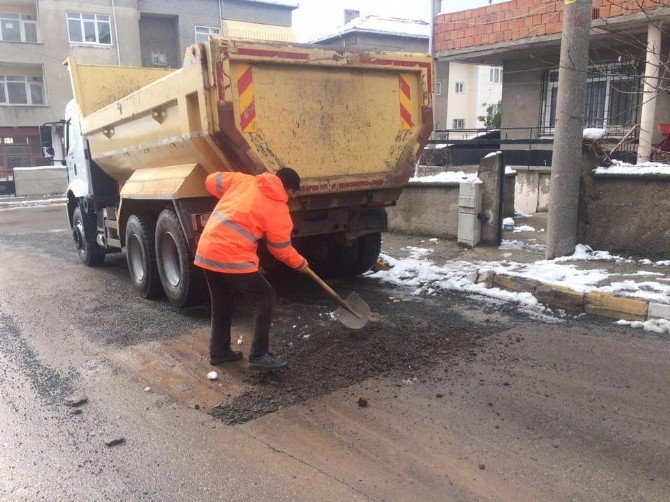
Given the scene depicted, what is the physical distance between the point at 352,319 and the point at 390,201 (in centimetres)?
188

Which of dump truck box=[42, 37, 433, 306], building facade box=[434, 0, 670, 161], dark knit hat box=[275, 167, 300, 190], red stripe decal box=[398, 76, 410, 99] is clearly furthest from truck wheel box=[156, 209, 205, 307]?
building facade box=[434, 0, 670, 161]

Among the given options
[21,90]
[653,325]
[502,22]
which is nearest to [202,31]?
[21,90]

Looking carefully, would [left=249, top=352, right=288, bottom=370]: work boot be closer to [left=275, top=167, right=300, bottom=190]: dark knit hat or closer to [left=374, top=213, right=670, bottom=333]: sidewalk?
[left=275, top=167, right=300, bottom=190]: dark knit hat

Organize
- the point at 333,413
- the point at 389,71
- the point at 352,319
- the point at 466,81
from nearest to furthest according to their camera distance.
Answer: the point at 333,413
the point at 352,319
the point at 389,71
the point at 466,81

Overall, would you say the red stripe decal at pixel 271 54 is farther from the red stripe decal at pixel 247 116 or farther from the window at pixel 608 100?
the window at pixel 608 100

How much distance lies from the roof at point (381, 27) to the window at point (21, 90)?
1508 cm

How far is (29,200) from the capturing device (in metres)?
22.2

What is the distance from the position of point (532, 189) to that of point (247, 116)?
7.59 m

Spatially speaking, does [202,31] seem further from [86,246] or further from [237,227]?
[237,227]

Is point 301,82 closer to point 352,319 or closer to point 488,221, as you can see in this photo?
point 352,319

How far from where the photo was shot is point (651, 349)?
14.0 feet

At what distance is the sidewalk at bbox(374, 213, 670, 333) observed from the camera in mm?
5020

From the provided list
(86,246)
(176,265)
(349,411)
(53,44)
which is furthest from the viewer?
(53,44)

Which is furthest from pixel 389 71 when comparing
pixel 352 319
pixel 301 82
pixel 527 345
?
pixel 527 345
